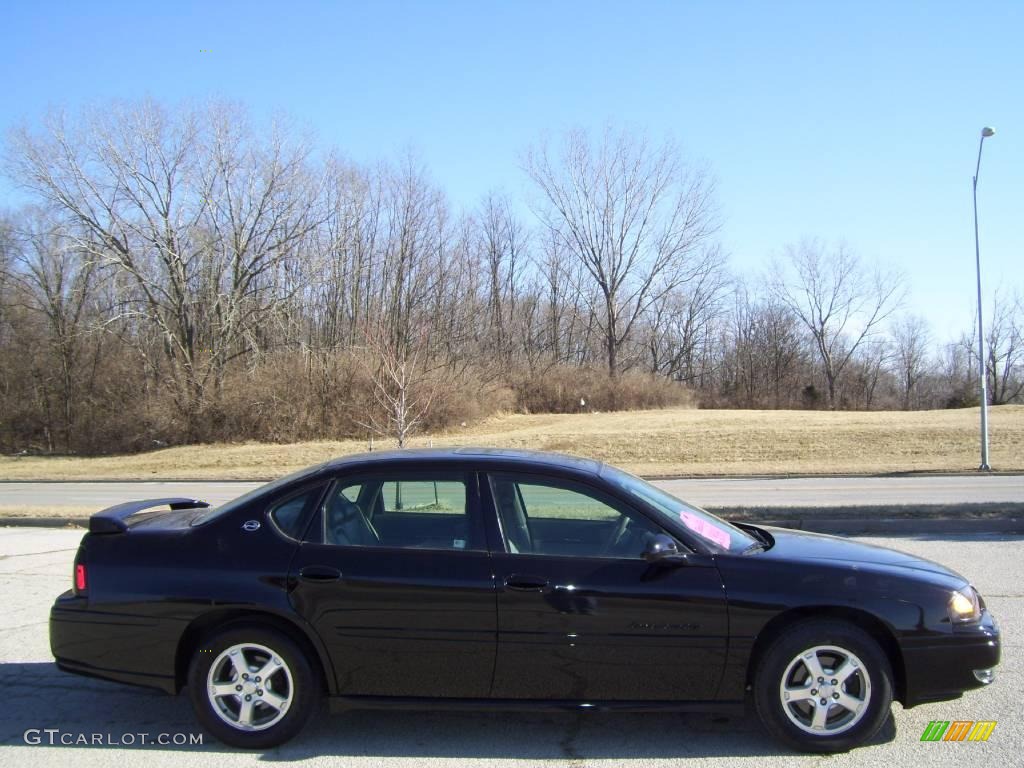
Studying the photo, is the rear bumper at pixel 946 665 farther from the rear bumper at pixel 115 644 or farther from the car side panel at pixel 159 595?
the rear bumper at pixel 115 644

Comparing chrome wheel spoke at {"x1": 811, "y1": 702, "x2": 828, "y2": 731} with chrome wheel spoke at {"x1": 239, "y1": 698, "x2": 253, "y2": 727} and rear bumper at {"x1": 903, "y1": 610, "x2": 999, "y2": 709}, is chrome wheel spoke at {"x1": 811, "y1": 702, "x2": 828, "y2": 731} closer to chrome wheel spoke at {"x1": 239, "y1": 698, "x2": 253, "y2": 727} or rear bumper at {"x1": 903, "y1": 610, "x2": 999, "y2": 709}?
rear bumper at {"x1": 903, "y1": 610, "x2": 999, "y2": 709}

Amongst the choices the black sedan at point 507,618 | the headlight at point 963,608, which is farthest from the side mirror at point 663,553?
the headlight at point 963,608

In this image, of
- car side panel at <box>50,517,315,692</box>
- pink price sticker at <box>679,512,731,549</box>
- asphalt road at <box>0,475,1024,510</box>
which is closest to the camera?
car side panel at <box>50,517,315,692</box>

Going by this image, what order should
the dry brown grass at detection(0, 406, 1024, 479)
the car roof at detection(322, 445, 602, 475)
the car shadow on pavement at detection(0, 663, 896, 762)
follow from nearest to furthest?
the car shadow on pavement at detection(0, 663, 896, 762), the car roof at detection(322, 445, 602, 475), the dry brown grass at detection(0, 406, 1024, 479)

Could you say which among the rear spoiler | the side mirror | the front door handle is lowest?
the front door handle

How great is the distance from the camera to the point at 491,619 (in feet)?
13.4

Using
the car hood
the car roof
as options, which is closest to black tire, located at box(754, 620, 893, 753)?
the car hood

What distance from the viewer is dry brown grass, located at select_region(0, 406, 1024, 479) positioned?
23.8 m

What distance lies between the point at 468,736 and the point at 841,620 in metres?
2.05

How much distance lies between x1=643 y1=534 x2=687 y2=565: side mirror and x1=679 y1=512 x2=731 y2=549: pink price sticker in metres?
0.25

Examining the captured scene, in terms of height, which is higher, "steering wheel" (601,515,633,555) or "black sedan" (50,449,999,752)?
"steering wheel" (601,515,633,555)

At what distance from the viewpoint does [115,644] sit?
4.34 m

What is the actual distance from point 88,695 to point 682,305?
217 ft

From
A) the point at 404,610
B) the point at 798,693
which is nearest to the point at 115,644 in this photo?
the point at 404,610
